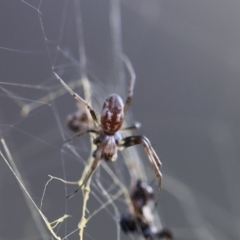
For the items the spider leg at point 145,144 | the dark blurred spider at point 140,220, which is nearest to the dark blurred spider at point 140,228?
the dark blurred spider at point 140,220

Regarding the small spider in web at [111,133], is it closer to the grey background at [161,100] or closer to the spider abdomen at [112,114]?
the spider abdomen at [112,114]

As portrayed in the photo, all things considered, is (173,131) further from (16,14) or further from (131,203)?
(131,203)

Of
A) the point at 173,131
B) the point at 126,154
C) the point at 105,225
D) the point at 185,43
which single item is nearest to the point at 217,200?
the point at 173,131

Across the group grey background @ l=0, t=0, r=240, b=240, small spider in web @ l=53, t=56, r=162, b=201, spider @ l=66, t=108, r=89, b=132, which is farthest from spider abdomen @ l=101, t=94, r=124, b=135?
grey background @ l=0, t=0, r=240, b=240

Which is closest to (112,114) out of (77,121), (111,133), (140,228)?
(111,133)

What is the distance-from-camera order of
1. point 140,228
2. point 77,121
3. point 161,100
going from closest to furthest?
point 140,228
point 77,121
point 161,100

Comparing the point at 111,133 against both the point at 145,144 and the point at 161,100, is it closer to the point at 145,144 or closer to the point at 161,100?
the point at 145,144

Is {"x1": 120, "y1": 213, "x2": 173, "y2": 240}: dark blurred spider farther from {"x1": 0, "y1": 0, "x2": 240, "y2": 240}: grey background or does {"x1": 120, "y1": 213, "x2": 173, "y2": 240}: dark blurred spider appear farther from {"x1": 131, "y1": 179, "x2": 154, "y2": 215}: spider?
{"x1": 0, "y1": 0, "x2": 240, "y2": 240}: grey background
